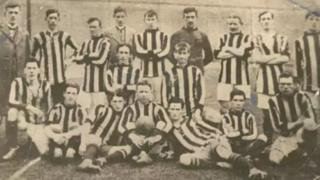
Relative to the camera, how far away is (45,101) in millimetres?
813

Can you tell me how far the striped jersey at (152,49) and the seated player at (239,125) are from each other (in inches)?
4.6

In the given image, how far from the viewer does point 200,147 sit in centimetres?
82

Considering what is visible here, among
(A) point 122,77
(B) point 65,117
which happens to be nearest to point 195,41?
(A) point 122,77

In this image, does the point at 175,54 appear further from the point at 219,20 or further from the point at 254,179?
the point at 254,179

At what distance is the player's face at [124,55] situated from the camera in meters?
0.83

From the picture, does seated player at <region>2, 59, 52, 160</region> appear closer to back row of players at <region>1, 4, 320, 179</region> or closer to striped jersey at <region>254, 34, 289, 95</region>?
back row of players at <region>1, 4, 320, 179</region>

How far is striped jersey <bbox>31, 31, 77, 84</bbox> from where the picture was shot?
0.82 m

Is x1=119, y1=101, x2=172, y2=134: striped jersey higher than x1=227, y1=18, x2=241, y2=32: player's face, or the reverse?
x1=227, y1=18, x2=241, y2=32: player's face

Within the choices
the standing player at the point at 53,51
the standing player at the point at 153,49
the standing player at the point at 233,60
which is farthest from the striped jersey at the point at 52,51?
the standing player at the point at 233,60

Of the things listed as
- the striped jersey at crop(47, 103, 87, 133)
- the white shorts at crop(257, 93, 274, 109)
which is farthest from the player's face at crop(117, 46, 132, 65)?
the white shorts at crop(257, 93, 274, 109)

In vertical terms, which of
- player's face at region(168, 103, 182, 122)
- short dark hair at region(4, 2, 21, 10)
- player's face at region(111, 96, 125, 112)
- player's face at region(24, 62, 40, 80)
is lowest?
player's face at region(168, 103, 182, 122)

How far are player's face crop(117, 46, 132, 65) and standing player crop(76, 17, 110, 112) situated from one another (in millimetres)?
19

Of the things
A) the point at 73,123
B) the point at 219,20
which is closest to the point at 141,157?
the point at 73,123

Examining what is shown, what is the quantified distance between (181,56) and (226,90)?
0.28ft
